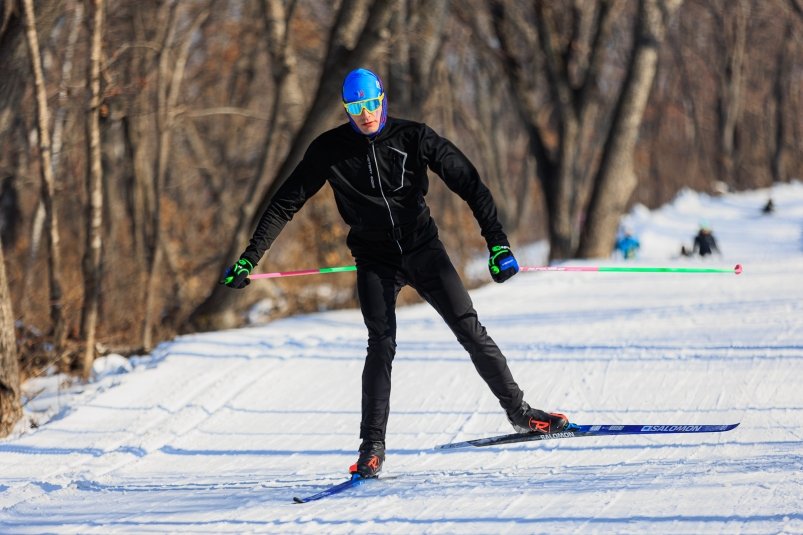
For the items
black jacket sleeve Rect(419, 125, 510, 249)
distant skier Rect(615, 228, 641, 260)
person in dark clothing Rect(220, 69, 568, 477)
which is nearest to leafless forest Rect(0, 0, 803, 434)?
distant skier Rect(615, 228, 641, 260)

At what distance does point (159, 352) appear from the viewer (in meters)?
9.16

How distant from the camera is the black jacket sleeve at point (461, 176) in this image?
16.2 ft

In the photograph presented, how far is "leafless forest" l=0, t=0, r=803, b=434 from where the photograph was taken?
10148mm

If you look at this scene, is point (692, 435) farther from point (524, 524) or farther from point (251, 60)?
point (251, 60)

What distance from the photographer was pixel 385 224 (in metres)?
5.03

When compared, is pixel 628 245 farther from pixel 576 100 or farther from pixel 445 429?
pixel 445 429

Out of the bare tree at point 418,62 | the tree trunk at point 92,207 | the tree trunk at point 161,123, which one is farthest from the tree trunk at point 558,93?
the tree trunk at point 92,207

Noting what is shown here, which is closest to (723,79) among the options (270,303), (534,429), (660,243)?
(660,243)

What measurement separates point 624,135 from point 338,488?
1210 cm

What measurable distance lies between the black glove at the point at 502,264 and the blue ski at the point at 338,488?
48.8 inches

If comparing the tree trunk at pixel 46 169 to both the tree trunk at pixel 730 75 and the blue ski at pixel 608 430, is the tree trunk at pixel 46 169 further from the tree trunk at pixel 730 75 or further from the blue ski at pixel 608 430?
the tree trunk at pixel 730 75

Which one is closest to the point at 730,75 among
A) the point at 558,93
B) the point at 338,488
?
the point at 558,93

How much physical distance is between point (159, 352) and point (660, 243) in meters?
20.1

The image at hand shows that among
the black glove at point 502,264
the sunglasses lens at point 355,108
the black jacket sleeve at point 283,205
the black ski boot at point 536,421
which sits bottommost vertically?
the black ski boot at point 536,421
